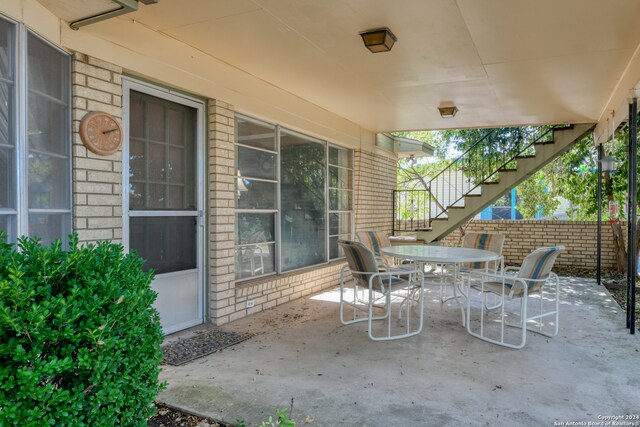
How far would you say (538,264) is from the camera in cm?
375

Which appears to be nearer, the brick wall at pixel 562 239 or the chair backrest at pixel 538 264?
the chair backrest at pixel 538 264

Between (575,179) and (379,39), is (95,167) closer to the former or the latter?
(379,39)

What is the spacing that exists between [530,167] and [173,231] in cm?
604

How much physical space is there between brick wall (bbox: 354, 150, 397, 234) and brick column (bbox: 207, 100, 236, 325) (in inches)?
126

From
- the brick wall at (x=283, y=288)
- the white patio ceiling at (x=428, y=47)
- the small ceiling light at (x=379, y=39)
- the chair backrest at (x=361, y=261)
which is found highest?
the white patio ceiling at (x=428, y=47)

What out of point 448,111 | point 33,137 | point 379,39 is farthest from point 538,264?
point 33,137

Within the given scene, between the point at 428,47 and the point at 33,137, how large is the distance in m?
2.99

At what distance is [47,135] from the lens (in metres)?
2.61

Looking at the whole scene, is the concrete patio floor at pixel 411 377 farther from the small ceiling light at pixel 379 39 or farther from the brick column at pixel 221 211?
the small ceiling light at pixel 379 39

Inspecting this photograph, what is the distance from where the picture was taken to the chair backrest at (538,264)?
3664 mm

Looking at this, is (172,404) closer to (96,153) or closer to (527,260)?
(96,153)

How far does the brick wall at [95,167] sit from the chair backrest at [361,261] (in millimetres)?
1994

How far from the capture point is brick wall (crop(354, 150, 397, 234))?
7.09 metres

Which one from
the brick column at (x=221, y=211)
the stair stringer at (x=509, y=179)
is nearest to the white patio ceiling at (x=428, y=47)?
the brick column at (x=221, y=211)
